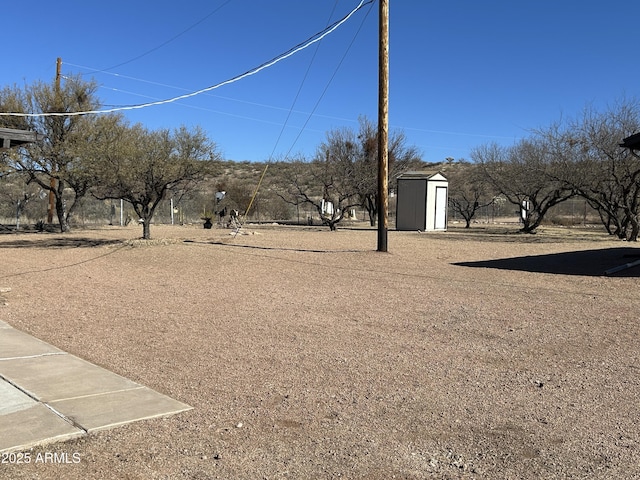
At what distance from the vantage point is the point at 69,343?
299 inches

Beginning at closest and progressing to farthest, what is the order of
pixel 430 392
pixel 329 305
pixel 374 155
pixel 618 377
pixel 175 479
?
pixel 175 479 < pixel 430 392 < pixel 618 377 < pixel 329 305 < pixel 374 155

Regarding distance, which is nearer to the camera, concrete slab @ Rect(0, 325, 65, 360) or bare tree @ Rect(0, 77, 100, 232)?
concrete slab @ Rect(0, 325, 65, 360)

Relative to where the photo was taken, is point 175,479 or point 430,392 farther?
point 430,392

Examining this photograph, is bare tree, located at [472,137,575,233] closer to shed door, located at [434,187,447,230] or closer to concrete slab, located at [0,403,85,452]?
shed door, located at [434,187,447,230]

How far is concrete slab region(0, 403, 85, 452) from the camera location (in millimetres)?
4262

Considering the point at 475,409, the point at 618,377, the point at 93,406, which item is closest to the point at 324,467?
the point at 475,409

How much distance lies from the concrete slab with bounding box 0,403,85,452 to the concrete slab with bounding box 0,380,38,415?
10 cm

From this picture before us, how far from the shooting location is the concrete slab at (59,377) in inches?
216

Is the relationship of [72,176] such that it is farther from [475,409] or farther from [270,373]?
[475,409]

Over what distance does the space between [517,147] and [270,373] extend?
32.9 m

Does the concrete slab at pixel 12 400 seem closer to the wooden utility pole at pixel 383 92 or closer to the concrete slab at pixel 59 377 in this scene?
the concrete slab at pixel 59 377

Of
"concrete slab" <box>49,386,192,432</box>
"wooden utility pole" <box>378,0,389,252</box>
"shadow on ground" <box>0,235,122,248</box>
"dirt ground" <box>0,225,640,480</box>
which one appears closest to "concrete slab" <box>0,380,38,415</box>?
"concrete slab" <box>49,386,192,432</box>

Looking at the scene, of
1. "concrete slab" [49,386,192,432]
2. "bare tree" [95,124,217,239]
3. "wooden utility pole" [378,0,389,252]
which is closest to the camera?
"concrete slab" [49,386,192,432]

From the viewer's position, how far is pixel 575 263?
15961mm
